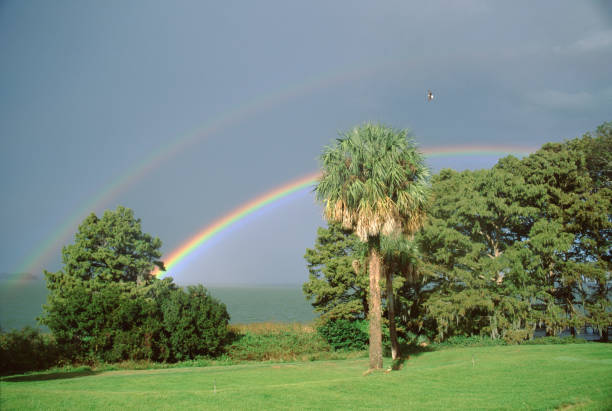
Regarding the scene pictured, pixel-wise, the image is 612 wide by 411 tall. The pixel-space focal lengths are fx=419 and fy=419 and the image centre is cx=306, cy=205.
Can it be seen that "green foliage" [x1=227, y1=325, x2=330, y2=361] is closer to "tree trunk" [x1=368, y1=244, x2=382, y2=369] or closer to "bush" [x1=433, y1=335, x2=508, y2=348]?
"bush" [x1=433, y1=335, x2=508, y2=348]

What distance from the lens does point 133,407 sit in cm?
1030

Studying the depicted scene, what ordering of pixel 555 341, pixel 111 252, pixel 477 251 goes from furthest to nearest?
pixel 111 252, pixel 477 251, pixel 555 341

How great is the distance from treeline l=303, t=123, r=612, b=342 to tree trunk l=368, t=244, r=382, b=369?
9.66m

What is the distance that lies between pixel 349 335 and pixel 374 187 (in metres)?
18.1

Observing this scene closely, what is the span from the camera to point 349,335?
106ft

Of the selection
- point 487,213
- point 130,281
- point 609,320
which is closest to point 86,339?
point 130,281

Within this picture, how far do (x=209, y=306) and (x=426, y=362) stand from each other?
15100 mm

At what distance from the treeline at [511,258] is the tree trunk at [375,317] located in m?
9.66

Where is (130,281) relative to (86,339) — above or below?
above

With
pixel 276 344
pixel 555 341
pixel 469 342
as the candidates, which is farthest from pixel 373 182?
pixel 555 341

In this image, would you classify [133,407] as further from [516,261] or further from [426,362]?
[516,261]

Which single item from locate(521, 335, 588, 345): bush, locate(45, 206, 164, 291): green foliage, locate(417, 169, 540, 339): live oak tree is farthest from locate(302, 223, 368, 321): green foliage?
locate(45, 206, 164, 291): green foliage

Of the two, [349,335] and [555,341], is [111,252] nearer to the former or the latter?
[349,335]

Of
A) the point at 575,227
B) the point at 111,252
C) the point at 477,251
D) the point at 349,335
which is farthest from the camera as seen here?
the point at 111,252
